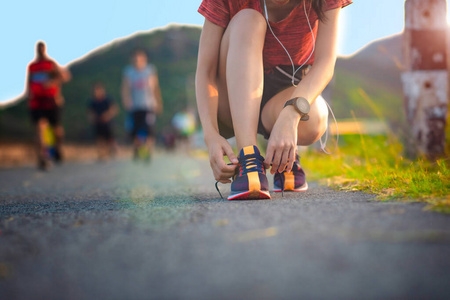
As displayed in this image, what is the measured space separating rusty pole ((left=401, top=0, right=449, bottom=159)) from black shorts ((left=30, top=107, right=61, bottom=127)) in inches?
213

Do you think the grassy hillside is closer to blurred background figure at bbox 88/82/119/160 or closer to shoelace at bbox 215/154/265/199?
blurred background figure at bbox 88/82/119/160

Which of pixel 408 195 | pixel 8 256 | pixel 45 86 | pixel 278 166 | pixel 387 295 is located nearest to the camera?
pixel 387 295

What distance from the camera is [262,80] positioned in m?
1.92

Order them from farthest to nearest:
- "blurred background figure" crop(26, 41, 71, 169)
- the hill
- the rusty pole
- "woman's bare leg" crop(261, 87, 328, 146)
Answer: the hill, "blurred background figure" crop(26, 41, 71, 169), the rusty pole, "woman's bare leg" crop(261, 87, 328, 146)

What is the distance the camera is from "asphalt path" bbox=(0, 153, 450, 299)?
0.82 m

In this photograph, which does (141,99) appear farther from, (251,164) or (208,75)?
(251,164)

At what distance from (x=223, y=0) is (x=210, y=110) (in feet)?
1.87

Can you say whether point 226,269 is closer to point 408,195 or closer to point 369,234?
point 369,234

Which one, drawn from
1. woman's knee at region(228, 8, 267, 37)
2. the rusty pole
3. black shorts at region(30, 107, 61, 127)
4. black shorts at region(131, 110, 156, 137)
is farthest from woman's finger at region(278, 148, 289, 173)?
black shorts at region(131, 110, 156, 137)

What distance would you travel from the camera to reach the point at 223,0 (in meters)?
2.05

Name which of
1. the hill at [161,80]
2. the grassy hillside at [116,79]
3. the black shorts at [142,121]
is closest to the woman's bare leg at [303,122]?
the black shorts at [142,121]

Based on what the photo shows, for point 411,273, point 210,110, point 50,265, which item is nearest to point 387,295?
point 411,273

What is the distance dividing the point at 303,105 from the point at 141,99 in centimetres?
612

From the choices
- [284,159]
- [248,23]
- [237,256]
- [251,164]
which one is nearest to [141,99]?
[248,23]
